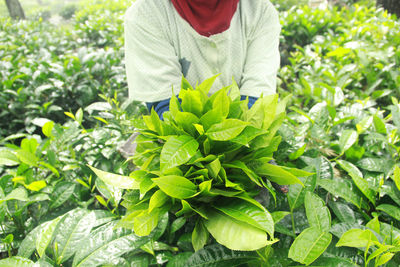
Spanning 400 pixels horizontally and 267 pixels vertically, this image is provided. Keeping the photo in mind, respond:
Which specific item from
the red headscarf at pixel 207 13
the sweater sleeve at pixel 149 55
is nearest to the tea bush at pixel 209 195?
the sweater sleeve at pixel 149 55

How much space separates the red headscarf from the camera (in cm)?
156

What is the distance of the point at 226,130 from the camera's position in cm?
86

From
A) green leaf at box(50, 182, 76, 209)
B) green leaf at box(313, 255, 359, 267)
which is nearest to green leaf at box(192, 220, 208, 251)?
green leaf at box(313, 255, 359, 267)

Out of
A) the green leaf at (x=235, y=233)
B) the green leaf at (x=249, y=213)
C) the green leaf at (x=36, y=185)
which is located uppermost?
the green leaf at (x=249, y=213)

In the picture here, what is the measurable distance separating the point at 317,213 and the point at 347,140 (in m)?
0.66

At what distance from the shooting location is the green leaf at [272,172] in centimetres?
89

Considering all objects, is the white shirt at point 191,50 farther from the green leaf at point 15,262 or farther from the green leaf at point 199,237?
the green leaf at point 15,262

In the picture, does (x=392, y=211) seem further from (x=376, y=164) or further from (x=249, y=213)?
(x=249, y=213)

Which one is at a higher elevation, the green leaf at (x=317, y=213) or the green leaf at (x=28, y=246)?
the green leaf at (x=28, y=246)

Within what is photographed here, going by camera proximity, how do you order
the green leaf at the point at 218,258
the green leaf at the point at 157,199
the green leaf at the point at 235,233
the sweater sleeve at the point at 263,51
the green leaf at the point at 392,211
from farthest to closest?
the sweater sleeve at the point at 263,51, the green leaf at the point at 392,211, the green leaf at the point at 218,258, the green leaf at the point at 157,199, the green leaf at the point at 235,233

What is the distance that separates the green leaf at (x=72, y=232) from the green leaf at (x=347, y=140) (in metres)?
1.31

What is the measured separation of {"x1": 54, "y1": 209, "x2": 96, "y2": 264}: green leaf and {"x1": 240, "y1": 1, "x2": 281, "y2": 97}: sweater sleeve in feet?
3.44

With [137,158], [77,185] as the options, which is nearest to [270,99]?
[137,158]

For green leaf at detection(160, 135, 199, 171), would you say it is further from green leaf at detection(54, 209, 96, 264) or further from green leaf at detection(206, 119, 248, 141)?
green leaf at detection(54, 209, 96, 264)
